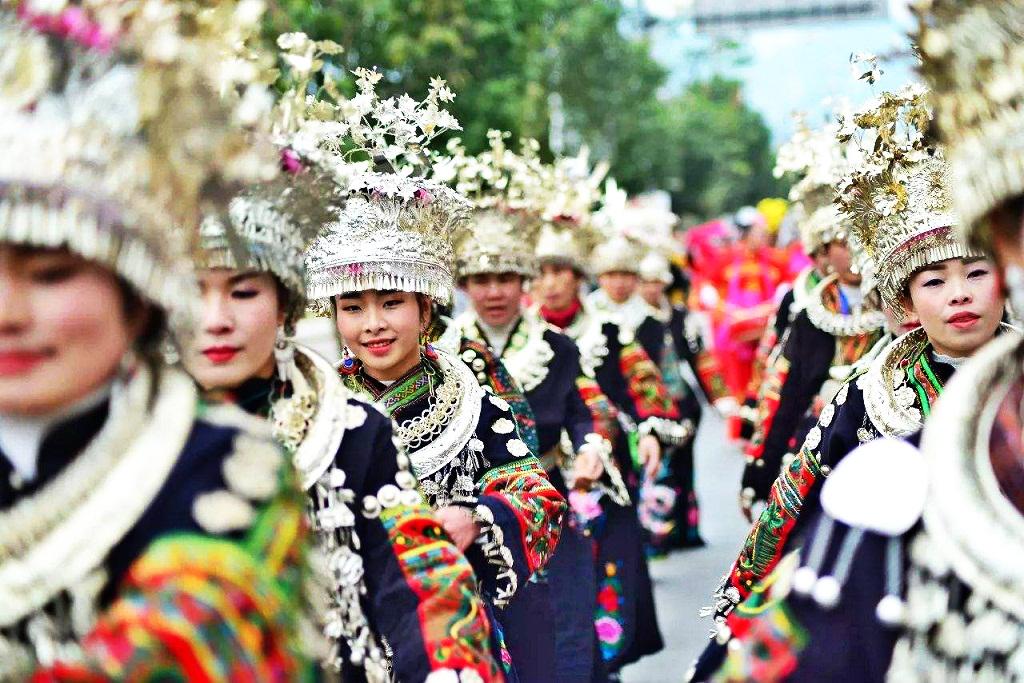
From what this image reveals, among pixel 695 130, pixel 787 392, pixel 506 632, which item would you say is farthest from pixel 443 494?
pixel 695 130

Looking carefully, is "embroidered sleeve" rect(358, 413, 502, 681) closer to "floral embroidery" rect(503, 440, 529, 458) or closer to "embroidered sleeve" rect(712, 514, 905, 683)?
"embroidered sleeve" rect(712, 514, 905, 683)

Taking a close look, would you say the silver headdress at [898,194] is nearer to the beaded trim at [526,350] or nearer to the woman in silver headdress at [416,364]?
the woman in silver headdress at [416,364]

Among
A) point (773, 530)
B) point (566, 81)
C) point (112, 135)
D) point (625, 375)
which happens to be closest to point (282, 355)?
point (112, 135)

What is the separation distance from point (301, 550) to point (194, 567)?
22 centimetres

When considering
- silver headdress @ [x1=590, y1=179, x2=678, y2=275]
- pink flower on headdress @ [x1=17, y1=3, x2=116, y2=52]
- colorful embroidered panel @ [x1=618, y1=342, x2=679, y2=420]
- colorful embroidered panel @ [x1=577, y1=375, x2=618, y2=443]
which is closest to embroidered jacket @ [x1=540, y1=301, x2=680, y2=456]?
colorful embroidered panel @ [x1=618, y1=342, x2=679, y2=420]

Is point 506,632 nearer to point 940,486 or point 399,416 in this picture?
point 399,416

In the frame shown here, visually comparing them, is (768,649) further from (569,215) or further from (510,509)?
(569,215)

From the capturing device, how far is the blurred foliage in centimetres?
1359

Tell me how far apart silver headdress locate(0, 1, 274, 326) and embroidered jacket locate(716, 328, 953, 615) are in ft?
6.16

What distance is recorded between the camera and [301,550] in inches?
81.4

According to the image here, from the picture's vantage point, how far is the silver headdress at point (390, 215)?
4.02 metres

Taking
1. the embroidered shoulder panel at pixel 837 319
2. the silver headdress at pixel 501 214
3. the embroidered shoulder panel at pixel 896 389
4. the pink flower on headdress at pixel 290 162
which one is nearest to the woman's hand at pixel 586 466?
the silver headdress at pixel 501 214

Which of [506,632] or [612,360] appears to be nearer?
[506,632]

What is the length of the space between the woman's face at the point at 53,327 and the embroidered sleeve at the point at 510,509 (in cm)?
189
